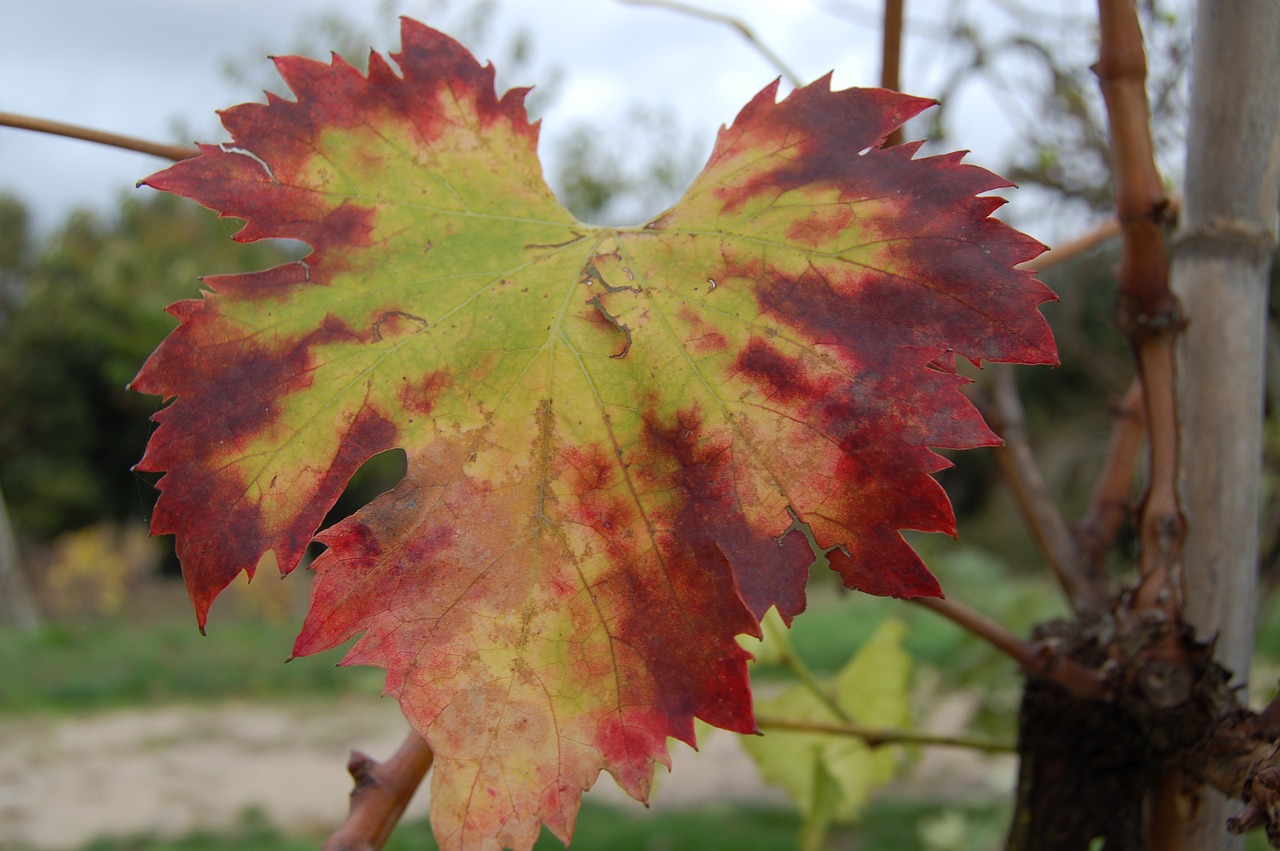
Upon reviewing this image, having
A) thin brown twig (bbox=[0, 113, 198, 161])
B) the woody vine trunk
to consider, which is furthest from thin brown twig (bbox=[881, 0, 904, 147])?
thin brown twig (bbox=[0, 113, 198, 161])

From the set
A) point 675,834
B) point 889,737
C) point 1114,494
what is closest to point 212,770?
point 675,834

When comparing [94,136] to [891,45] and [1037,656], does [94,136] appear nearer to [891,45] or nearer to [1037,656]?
[891,45]

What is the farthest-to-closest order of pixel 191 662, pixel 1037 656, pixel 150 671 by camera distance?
pixel 191 662 < pixel 150 671 < pixel 1037 656

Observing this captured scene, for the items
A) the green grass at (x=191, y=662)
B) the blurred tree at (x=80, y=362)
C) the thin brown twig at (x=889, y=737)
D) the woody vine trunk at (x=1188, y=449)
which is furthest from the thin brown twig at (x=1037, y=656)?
the blurred tree at (x=80, y=362)

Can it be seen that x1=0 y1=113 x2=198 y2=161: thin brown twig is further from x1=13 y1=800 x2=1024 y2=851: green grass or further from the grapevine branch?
x1=13 y1=800 x2=1024 y2=851: green grass

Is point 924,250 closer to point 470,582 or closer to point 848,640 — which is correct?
point 470,582

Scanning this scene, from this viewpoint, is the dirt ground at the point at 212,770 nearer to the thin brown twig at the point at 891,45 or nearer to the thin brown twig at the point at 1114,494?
the thin brown twig at the point at 1114,494
